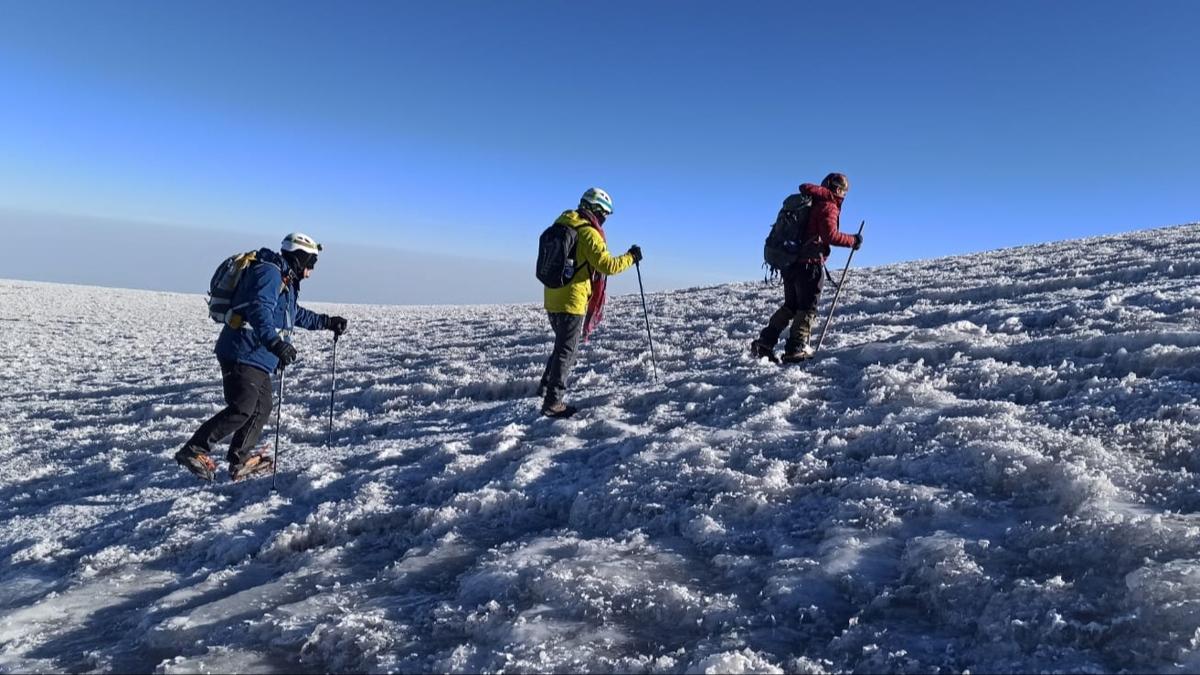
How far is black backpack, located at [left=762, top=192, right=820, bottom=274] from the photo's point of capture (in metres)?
9.62

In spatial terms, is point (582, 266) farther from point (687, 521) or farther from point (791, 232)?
point (687, 521)

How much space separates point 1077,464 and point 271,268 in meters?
7.17

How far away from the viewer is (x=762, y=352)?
10516 mm

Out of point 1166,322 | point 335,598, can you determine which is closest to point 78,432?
point 335,598

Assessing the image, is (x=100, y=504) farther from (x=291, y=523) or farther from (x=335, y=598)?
(x=335, y=598)

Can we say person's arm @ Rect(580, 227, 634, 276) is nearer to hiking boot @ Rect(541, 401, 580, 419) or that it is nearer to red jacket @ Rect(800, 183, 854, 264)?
hiking boot @ Rect(541, 401, 580, 419)

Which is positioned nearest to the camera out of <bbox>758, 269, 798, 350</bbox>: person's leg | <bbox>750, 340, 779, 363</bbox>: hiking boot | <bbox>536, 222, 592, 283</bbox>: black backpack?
<bbox>536, 222, 592, 283</bbox>: black backpack

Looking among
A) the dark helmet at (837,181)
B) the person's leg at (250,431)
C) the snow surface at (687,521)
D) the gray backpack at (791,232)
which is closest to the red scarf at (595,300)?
the snow surface at (687,521)

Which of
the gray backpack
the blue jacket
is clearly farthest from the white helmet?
the gray backpack

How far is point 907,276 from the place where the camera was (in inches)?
759

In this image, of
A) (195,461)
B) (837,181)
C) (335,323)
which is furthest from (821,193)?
(195,461)

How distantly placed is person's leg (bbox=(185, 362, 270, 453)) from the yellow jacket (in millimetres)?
3387

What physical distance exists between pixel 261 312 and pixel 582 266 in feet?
11.5

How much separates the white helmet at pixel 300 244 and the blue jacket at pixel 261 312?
0.45 feet
